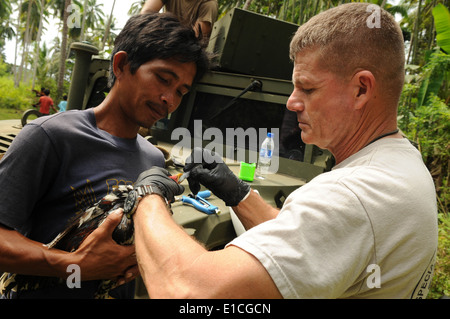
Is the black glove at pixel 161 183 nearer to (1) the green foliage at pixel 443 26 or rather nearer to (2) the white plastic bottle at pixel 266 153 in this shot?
(2) the white plastic bottle at pixel 266 153

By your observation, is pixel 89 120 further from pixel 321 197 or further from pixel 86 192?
pixel 321 197

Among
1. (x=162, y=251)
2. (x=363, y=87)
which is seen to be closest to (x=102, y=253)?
(x=162, y=251)

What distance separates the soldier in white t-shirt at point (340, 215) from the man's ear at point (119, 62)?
70cm

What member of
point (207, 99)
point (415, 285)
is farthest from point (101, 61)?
point (415, 285)

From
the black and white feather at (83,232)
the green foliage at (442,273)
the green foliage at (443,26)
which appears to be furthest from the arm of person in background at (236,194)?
the green foliage at (443,26)

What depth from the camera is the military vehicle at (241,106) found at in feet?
10.5

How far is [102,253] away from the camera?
49.2 inches

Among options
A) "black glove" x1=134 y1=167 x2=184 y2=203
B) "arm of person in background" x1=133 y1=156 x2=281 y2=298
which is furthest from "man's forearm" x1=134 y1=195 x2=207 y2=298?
"black glove" x1=134 y1=167 x2=184 y2=203

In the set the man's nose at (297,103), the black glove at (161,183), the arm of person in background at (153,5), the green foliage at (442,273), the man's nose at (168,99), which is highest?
the arm of person in background at (153,5)

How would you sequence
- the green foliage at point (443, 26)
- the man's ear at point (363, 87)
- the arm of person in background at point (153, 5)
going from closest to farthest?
the man's ear at point (363, 87) < the arm of person in background at point (153, 5) < the green foliage at point (443, 26)

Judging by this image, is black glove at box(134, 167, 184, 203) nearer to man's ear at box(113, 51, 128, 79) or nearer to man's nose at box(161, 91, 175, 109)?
man's nose at box(161, 91, 175, 109)

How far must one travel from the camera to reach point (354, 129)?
3.89ft

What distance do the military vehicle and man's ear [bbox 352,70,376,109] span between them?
4.99 feet

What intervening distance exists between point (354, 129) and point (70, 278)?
44.8 inches
